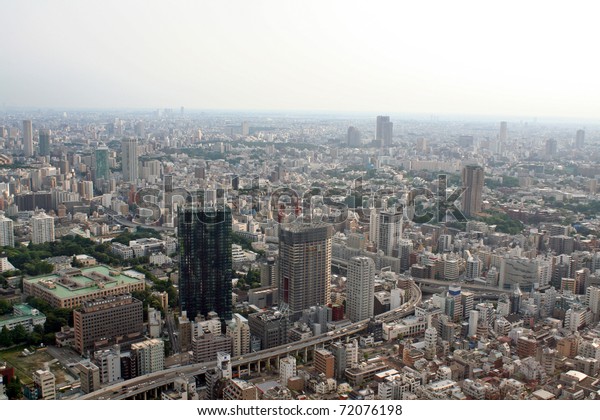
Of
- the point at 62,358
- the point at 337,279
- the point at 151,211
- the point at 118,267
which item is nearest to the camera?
the point at 62,358

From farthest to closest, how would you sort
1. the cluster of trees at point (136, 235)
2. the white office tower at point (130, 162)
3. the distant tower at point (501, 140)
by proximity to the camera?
the white office tower at point (130, 162) < the cluster of trees at point (136, 235) < the distant tower at point (501, 140)

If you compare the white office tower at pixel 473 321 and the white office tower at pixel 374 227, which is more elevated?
the white office tower at pixel 374 227

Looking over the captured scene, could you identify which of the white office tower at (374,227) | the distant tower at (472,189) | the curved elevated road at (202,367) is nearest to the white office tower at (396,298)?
the curved elevated road at (202,367)

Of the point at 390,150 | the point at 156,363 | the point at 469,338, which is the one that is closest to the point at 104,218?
the point at 390,150

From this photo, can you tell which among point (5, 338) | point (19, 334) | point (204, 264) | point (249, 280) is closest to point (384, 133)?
point (249, 280)

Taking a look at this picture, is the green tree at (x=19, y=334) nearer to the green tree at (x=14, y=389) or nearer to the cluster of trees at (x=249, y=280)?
the green tree at (x=14, y=389)

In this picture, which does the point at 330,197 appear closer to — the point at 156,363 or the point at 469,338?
the point at 469,338

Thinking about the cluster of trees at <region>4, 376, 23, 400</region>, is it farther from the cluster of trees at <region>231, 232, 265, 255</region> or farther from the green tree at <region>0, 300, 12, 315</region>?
the cluster of trees at <region>231, 232, 265, 255</region>
